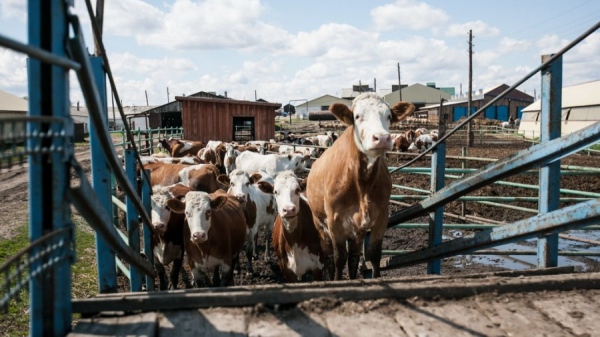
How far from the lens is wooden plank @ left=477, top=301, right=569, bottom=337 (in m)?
2.13

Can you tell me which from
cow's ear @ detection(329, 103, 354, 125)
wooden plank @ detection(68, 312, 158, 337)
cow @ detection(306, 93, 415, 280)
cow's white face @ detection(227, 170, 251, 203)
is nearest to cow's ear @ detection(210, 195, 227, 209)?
cow @ detection(306, 93, 415, 280)

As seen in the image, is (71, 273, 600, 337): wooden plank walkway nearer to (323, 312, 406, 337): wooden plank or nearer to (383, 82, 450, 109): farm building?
(323, 312, 406, 337): wooden plank

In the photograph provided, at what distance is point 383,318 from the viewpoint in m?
2.25

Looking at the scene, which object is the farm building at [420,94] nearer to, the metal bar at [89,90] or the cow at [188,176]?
the cow at [188,176]

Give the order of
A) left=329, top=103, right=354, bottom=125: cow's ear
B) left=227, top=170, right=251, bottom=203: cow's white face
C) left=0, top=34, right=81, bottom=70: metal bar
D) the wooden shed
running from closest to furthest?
left=0, top=34, right=81, bottom=70: metal bar
left=329, top=103, right=354, bottom=125: cow's ear
left=227, top=170, right=251, bottom=203: cow's white face
the wooden shed

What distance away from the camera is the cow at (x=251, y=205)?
25.5ft

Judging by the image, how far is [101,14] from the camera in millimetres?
3291

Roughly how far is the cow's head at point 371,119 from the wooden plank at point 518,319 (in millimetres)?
1649

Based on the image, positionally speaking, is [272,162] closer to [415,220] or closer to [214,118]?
[415,220]

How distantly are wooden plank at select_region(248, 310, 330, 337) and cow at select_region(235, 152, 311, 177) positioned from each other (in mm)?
12453

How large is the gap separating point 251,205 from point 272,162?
695cm

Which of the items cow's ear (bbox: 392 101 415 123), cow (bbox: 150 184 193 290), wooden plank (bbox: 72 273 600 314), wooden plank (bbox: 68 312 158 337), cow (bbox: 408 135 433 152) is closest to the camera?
wooden plank (bbox: 68 312 158 337)

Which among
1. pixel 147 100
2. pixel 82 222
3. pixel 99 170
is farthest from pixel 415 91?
pixel 99 170

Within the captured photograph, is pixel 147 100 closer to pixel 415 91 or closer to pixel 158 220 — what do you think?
pixel 415 91
